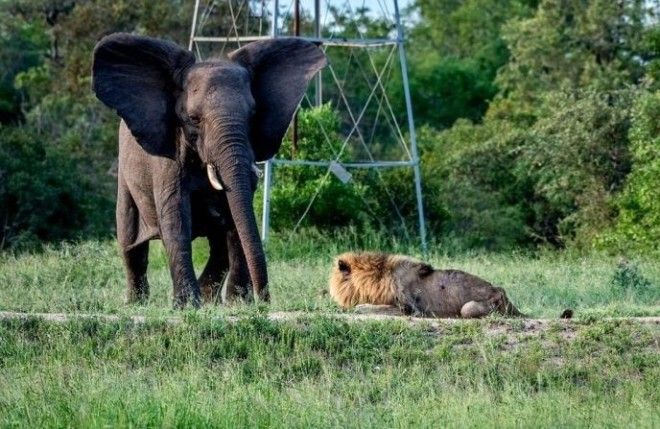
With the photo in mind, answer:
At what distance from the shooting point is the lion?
13336mm

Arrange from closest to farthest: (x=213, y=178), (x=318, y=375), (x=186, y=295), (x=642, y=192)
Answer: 1. (x=318, y=375)
2. (x=213, y=178)
3. (x=186, y=295)
4. (x=642, y=192)

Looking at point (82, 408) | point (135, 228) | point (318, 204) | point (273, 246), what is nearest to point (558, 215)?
point (318, 204)

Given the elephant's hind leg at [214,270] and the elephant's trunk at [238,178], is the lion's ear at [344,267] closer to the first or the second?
the elephant's trunk at [238,178]

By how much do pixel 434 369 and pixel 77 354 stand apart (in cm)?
249

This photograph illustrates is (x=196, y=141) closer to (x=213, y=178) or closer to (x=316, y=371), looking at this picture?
(x=213, y=178)

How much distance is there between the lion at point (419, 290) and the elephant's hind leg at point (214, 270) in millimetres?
1677

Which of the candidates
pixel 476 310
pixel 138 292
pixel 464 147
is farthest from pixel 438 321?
pixel 464 147

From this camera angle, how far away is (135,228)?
50.9ft

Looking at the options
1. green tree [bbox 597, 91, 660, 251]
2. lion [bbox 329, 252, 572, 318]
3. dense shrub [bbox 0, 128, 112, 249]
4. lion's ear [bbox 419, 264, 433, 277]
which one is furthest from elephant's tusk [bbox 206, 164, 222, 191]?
dense shrub [bbox 0, 128, 112, 249]

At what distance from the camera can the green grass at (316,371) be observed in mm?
9787

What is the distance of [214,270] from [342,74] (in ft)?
99.5

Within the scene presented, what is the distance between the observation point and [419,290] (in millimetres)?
13547

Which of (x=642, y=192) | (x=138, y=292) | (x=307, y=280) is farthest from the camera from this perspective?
(x=642, y=192)

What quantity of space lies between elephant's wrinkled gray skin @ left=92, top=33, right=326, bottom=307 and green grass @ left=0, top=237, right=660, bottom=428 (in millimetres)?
711
